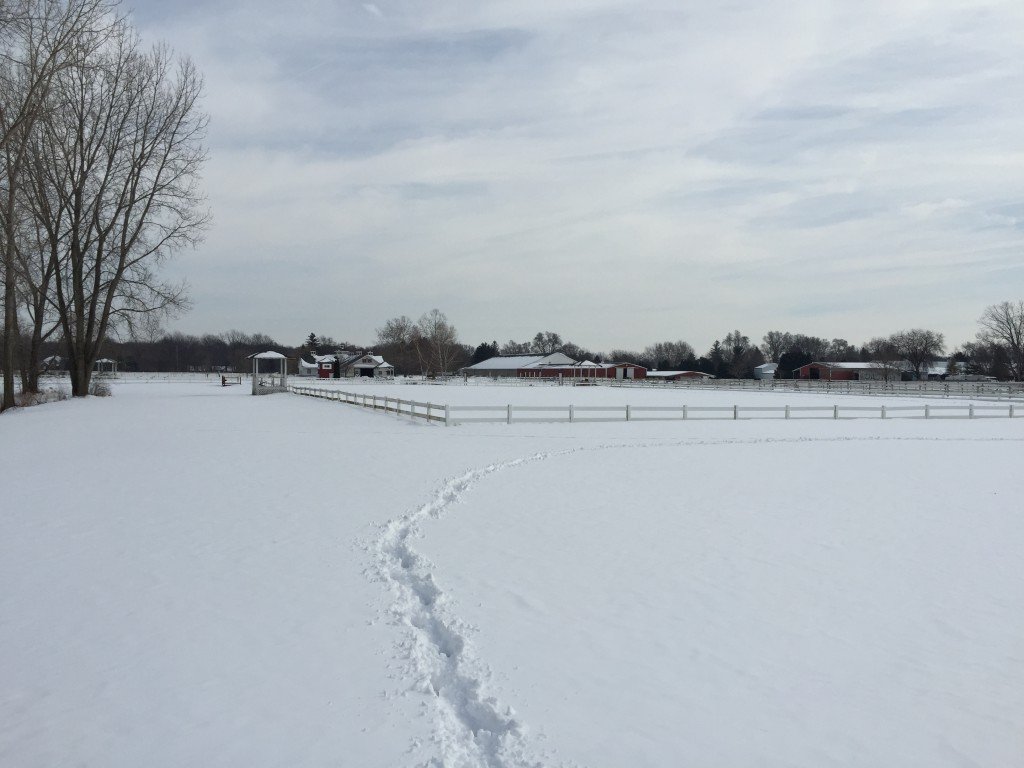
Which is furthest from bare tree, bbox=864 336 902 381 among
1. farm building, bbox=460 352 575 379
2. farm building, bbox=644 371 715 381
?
farm building, bbox=460 352 575 379

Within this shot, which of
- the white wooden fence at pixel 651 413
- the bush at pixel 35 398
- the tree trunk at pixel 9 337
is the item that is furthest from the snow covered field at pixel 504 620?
the bush at pixel 35 398

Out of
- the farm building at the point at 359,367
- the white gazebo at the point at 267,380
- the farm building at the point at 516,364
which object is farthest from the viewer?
the farm building at the point at 516,364

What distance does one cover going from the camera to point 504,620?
6918 millimetres

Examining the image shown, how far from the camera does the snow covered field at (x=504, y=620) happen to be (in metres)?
4.84

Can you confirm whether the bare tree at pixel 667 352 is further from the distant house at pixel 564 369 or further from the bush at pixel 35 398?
the bush at pixel 35 398

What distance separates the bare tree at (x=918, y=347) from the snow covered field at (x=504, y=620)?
10110cm

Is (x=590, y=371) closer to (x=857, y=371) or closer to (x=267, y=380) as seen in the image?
(x=857, y=371)

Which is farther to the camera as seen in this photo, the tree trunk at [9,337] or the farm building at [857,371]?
the farm building at [857,371]

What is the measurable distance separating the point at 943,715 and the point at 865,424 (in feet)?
92.1

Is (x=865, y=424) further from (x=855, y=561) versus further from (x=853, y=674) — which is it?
(x=853, y=674)

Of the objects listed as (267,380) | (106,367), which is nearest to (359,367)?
(106,367)

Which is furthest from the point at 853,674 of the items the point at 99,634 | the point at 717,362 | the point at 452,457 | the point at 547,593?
the point at 717,362

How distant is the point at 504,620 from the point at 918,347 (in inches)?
4542

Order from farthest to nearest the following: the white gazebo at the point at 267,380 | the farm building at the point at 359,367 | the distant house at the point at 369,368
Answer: the distant house at the point at 369,368 < the farm building at the point at 359,367 < the white gazebo at the point at 267,380
